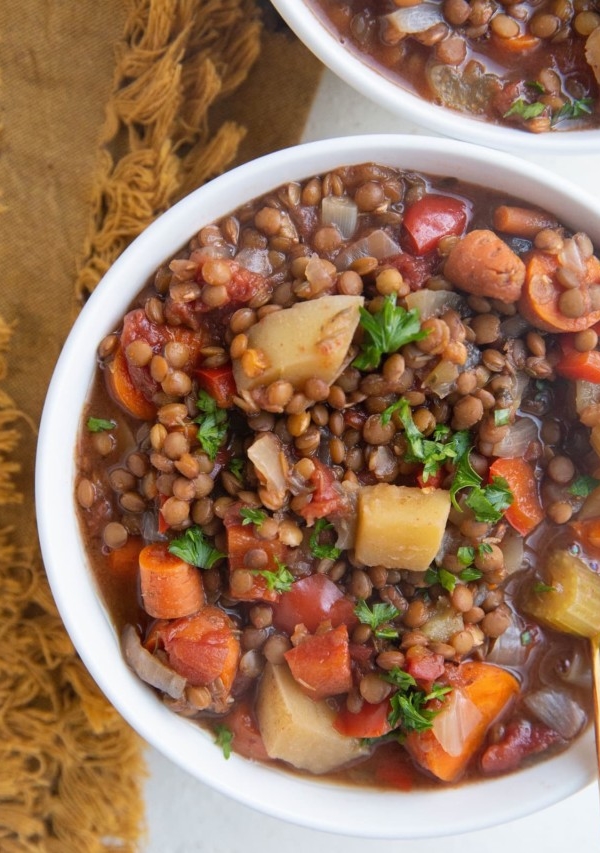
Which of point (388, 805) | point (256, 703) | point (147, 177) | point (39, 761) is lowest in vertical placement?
point (39, 761)

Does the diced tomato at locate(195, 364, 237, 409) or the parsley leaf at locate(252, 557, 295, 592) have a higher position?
the diced tomato at locate(195, 364, 237, 409)

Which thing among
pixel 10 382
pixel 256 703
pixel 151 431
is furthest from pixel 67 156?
pixel 256 703

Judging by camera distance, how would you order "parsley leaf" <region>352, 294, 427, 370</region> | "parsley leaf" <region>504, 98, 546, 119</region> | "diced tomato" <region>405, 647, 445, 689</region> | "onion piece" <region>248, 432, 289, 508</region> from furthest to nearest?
1. "parsley leaf" <region>504, 98, 546, 119</region>
2. "diced tomato" <region>405, 647, 445, 689</region>
3. "onion piece" <region>248, 432, 289, 508</region>
4. "parsley leaf" <region>352, 294, 427, 370</region>

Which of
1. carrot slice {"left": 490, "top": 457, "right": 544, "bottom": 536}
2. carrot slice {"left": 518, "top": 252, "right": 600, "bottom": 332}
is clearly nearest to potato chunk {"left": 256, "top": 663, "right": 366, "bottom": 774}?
carrot slice {"left": 490, "top": 457, "right": 544, "bottom": 536}

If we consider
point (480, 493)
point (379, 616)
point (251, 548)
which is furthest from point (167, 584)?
point (480, 493)

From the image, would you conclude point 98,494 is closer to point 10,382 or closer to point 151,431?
point 151,431

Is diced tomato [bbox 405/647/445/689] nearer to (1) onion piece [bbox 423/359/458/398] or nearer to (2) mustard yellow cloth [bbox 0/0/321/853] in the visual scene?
(1) onion piece [bbox 423/359/458/398]

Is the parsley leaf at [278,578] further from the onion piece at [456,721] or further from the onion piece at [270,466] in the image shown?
the onion piece at [456,721]
